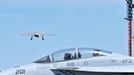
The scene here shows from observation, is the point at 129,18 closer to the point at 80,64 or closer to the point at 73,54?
the point at 73,54

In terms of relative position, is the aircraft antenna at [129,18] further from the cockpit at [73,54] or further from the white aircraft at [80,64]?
the white aircraft at [80,64]

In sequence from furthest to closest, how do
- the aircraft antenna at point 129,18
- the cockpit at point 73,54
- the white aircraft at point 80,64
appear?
the aircraft antenna at point 129,18 < the cockpit at point 73,54 < the white aircraft at point 80,64

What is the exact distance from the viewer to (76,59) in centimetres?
2003

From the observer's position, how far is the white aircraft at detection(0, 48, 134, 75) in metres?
19.1

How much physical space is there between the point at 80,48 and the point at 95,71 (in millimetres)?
1750

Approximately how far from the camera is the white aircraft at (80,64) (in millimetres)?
19125

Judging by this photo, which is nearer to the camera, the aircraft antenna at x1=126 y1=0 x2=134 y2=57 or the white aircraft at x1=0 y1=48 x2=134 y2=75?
the white aircraft at x1=0 y1=48 x2=134 y2=75

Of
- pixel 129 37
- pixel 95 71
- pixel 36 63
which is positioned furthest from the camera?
pixel 129 37

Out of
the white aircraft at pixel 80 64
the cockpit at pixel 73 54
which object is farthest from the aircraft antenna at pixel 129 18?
the white aircraft at pixel 80 64

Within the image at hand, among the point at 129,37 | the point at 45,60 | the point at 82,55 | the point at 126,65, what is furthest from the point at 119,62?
the point at 129,37

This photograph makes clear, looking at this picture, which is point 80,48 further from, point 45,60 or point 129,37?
point 129,37

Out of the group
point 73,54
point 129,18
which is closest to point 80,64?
point 73,54

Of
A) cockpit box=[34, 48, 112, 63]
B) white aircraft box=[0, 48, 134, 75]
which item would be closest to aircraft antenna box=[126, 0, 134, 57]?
cockpit box=[34, 48, 112, 63]

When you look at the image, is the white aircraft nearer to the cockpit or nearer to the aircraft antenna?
the cockpit
